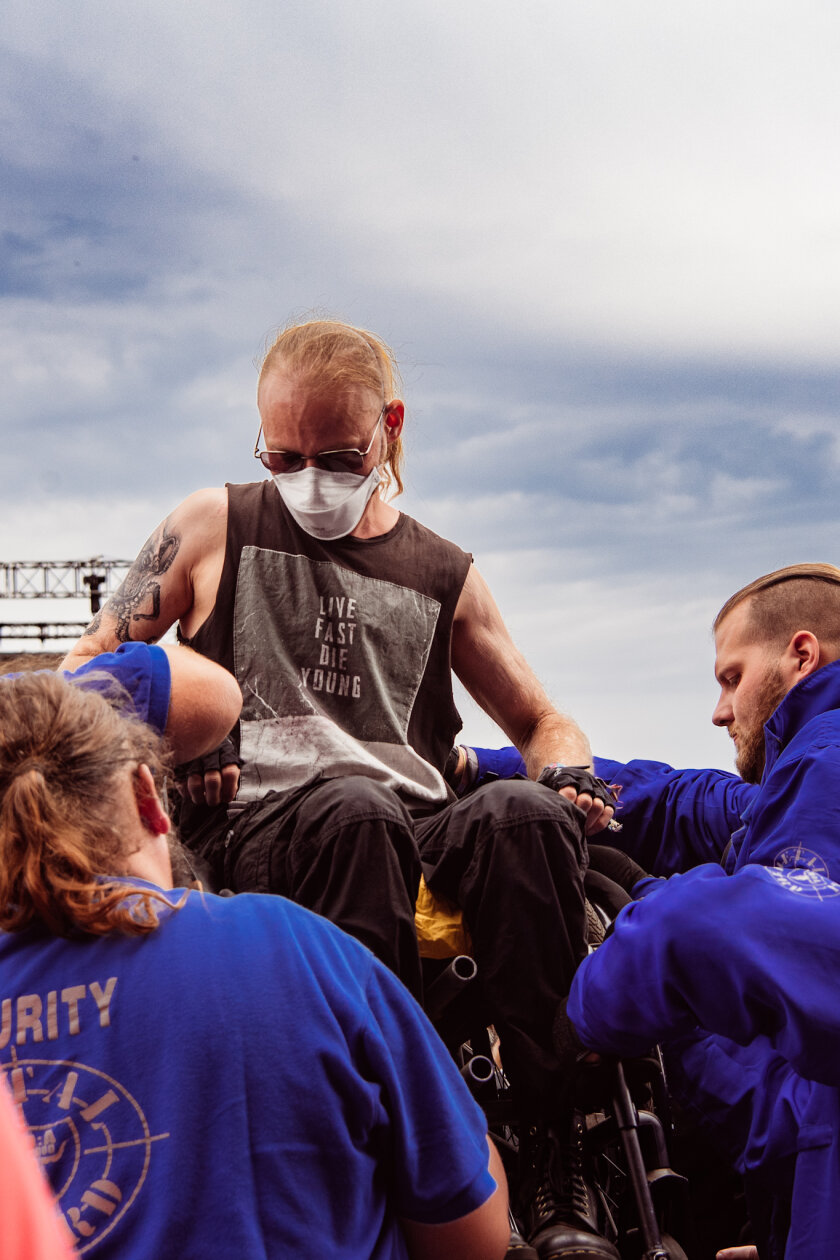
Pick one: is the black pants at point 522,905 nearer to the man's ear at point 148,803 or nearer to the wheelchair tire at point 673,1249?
the wheelchair tire at point 673,1249

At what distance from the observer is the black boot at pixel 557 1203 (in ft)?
8.20

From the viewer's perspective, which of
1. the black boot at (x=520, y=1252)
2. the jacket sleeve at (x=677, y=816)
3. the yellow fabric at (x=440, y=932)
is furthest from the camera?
the jacket sleeve at (x=677, y=816)

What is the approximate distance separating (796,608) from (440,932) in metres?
1.79

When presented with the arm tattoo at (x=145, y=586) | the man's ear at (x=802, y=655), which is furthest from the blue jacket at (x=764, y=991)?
the arm tattoo at (x=145, y=586)

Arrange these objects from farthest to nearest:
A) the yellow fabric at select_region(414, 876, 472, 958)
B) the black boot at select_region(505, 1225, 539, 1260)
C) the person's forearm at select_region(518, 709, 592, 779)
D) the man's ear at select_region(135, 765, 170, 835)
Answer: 1. the person's forearm at select_region(518, 709, 592, 779)
2. the yellow fabric at select_region(414, 876, 472, 958)
3. the black boot at select_region(505, 1225, 539, 1260)
4. the man's ear at select_region(135, 765, 170, 835)

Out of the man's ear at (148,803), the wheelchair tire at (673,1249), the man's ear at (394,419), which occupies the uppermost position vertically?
the man's ear at (394,419)

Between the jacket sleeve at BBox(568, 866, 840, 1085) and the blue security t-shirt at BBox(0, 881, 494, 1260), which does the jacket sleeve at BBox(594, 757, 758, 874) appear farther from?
the blue security t-shirt at BBox(0, 881, 494, 1260)

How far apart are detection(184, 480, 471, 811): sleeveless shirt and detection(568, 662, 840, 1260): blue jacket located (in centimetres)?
104

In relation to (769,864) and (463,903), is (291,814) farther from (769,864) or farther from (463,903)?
(769,864)

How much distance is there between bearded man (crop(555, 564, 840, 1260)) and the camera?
2096 millimetres

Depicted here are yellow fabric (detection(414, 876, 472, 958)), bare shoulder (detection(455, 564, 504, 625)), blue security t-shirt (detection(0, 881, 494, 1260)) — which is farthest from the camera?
bare shoulder (detection(455, 564, 504, 625))

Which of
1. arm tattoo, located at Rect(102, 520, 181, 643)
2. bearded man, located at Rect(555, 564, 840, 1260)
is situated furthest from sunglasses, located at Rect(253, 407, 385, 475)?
bearded man, located at Rect(555, 564, 840, 1260)

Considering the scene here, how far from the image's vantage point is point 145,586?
354 centimetres

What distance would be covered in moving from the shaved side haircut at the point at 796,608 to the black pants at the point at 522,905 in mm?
1287
